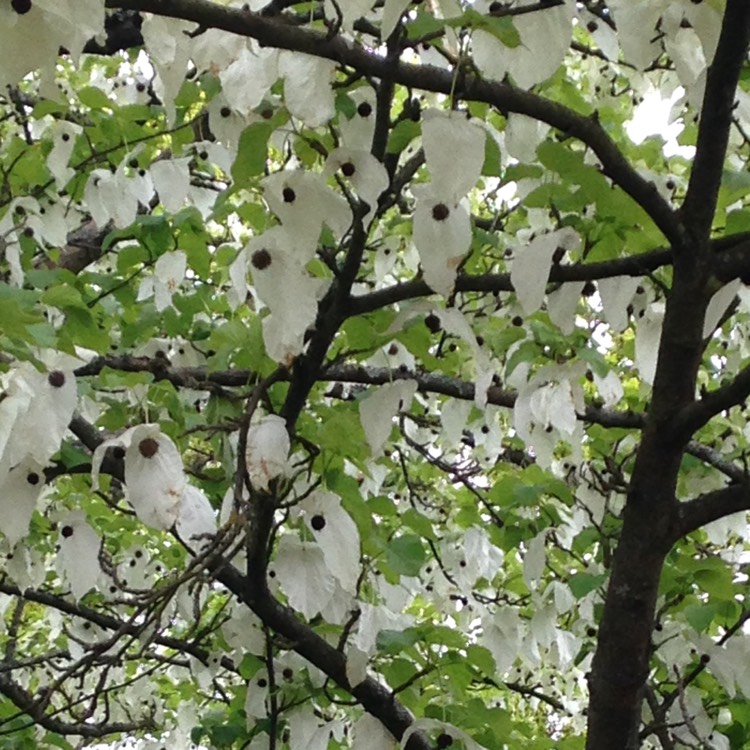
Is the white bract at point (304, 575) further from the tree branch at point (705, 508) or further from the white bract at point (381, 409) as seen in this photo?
the tree branch at point (705, 508)

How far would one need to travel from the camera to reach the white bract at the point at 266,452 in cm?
160

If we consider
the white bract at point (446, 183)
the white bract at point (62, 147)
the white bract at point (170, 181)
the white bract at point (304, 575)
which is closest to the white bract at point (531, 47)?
the white bract at point (446, 183)

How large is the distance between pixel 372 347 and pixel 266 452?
1.39ft

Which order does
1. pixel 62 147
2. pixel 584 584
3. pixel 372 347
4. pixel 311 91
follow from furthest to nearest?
pixel 62 147 → pixel 584 584 → pixel 372 347 → pixel 311 91

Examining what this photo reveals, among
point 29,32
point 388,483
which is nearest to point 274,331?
point 29,32

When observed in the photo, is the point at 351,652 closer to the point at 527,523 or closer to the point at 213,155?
the point at 527,523

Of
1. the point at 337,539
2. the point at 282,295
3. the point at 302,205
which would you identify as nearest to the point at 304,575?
the point at 337,539

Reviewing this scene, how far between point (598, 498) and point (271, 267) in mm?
1842

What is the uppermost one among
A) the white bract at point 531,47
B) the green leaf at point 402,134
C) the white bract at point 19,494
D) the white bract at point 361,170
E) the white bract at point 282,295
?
the green leaf at point 402,134

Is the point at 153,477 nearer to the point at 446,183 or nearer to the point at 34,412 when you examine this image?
the point at 34,412

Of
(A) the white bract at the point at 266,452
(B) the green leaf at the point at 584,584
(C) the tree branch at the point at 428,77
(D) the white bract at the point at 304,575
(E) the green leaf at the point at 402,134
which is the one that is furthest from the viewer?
(B) the green leaf at the point at 584,584

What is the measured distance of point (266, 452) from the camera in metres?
1.61

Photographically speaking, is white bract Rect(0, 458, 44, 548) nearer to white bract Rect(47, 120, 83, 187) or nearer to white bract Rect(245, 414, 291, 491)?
white bract Rect(245, 414, 291, 491)

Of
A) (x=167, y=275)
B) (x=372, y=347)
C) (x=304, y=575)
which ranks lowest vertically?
(x=304, y=575)
